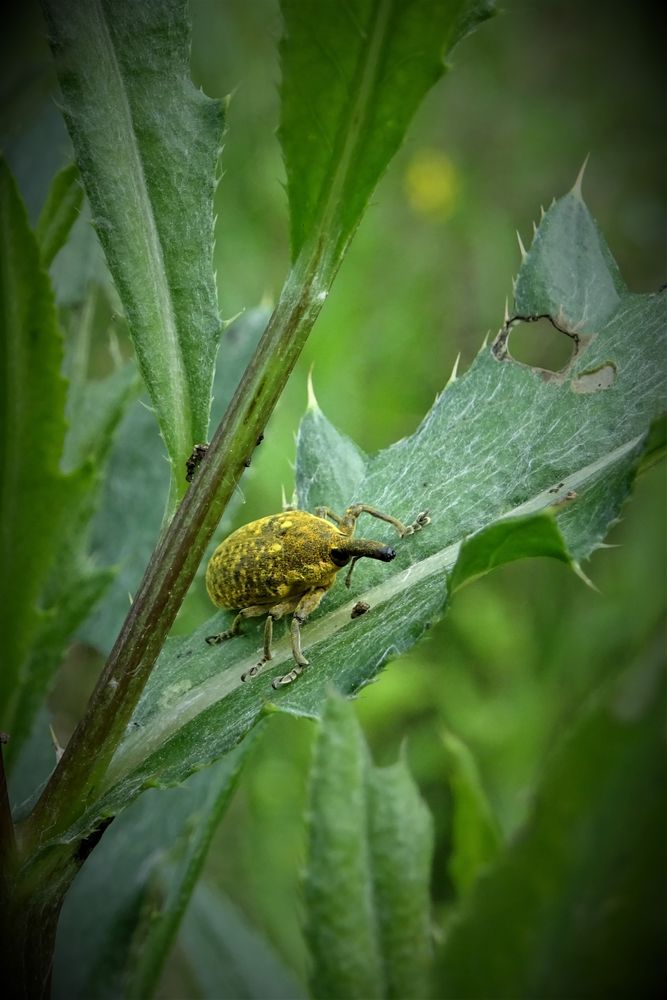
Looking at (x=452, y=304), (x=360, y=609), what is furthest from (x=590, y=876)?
(x=452, y=304)

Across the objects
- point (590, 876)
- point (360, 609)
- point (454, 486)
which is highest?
point (454, 486)

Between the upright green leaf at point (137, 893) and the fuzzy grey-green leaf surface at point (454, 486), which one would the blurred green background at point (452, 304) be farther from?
the fuzzy grey-green leaf surface at point (454, 486)

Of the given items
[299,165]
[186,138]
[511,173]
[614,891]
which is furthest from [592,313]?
[511,173]

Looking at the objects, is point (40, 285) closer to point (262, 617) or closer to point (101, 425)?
point (101, 425)

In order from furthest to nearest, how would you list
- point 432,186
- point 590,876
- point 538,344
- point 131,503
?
point 432,186, point 538,344, point 131,503, point 590,876

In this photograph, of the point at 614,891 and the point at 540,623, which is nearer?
the point at 614,891

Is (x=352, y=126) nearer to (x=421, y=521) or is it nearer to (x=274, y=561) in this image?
(x=421, y=521)

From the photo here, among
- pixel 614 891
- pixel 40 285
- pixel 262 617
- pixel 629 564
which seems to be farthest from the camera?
pixel 629 564
